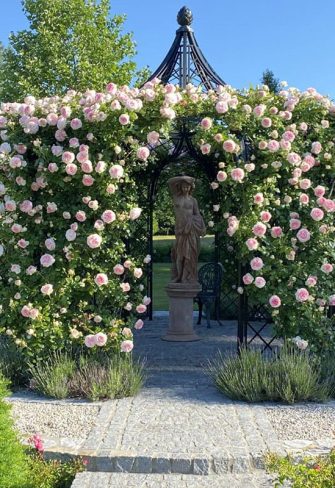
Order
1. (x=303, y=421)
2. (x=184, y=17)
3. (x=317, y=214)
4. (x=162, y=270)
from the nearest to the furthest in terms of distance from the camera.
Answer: (x=303, y=421) < (x=317, y=214) < (x=184, y=17) < (x=162, y=270)

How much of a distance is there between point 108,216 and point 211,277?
185 inches

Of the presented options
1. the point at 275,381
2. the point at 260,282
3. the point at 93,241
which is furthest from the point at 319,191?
the point at 93,241

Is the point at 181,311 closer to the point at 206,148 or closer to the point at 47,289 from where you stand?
the point at 47,289

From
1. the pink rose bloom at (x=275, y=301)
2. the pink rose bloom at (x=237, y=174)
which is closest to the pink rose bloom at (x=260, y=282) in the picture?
the pink rose bloom at (x=275, y=301)

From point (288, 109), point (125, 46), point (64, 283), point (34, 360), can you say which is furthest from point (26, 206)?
point (125, 46)

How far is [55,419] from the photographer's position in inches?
216

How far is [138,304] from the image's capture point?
6.99 metres

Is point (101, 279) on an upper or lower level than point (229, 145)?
lower

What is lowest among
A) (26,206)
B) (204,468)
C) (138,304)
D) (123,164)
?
(204,468)

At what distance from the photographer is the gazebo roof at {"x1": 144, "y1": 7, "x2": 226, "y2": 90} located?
992 centimetres

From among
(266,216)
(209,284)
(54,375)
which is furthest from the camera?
(209,284)

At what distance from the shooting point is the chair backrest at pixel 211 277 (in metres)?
10.6

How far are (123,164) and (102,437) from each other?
2.96m

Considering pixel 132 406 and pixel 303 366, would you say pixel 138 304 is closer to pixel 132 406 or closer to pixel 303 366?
pixel 132 406
